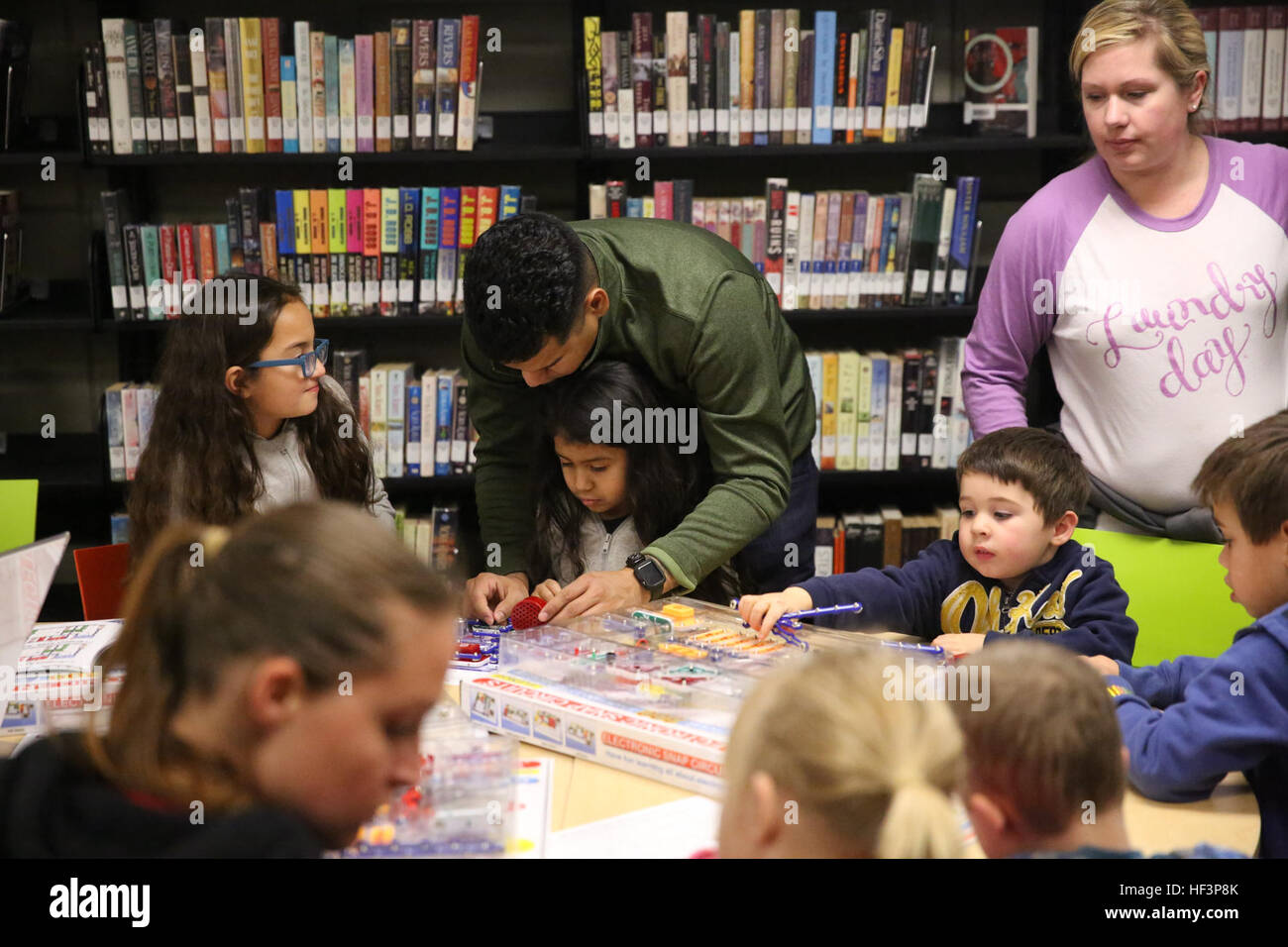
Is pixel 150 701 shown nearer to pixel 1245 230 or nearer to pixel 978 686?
pixel 978 686

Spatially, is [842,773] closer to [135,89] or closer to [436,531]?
[436,531]

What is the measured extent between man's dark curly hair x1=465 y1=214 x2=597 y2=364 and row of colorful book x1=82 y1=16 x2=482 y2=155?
4.58 feet

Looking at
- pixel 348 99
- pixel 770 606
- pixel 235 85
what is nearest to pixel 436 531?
pixel 348 99

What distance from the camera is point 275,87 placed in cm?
312

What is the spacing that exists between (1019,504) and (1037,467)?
77mm

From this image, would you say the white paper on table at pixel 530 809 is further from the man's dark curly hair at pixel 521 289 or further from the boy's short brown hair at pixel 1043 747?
the man's dark curly hair at pixel 521 289

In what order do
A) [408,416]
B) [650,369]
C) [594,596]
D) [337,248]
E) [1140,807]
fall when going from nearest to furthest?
[1140,807]
[594,596]
[650,369]
[337,248]
[408,416]

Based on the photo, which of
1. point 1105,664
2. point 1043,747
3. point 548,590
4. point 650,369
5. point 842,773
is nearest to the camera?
point 842,773

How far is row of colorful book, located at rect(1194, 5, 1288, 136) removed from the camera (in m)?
3.10

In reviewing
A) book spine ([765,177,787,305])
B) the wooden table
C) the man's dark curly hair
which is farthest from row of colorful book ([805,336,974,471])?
the wooden table

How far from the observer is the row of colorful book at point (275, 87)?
10.1 ft

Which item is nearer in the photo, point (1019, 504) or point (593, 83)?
point (1019, 504)
